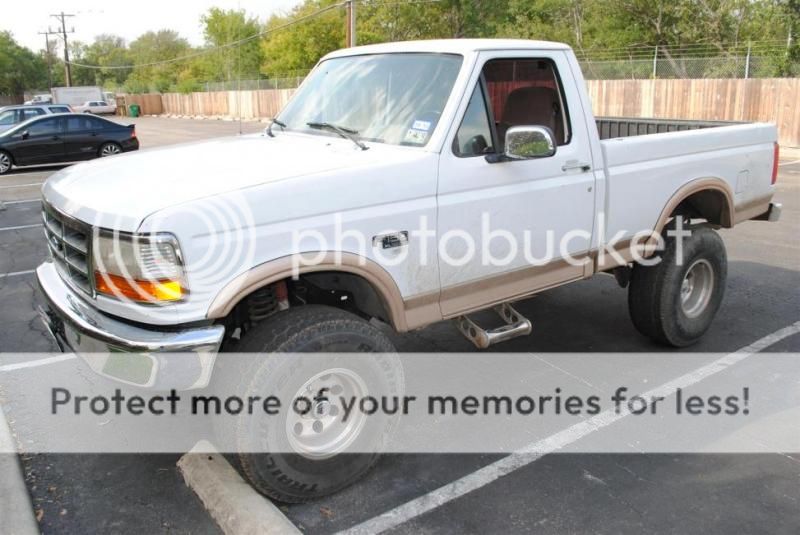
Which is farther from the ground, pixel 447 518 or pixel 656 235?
pixel 656 235

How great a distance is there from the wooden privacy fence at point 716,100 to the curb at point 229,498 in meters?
17.5

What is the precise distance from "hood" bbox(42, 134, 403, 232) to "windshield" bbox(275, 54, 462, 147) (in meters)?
0.16

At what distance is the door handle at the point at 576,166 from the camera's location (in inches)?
165

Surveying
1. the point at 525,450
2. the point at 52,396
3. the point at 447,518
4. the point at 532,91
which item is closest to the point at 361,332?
the point at 447,518

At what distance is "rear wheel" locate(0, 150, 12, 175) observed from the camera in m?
17.9

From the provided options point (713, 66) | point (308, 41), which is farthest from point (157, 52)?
point (713, 66)

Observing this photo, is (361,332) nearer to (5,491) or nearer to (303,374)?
(303,374)

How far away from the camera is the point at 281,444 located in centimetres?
325

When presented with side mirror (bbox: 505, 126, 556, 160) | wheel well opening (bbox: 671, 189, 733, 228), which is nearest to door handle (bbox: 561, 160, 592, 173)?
side mirror (bbox: 505, 126, 556, 160)

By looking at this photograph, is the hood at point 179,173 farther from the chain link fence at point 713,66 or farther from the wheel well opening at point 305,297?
the chain link fence at point 713,66

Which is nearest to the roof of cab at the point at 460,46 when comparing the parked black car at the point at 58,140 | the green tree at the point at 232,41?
the parked black car at the point at 58,140

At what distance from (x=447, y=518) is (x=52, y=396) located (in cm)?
290

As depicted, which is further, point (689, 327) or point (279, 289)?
point (689, 327)

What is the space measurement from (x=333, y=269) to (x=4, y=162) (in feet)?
59.0
